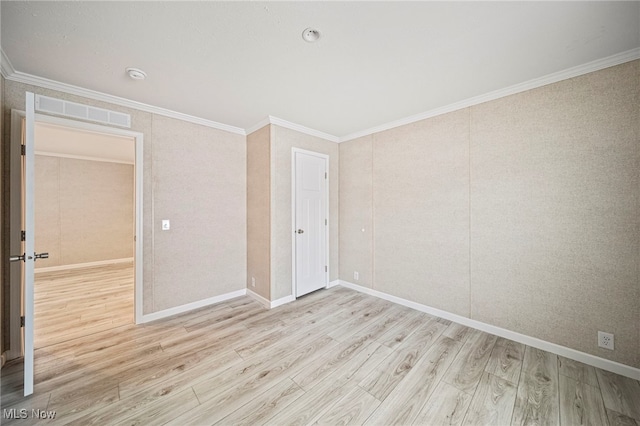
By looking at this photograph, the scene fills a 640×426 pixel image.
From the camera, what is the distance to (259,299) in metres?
3.47

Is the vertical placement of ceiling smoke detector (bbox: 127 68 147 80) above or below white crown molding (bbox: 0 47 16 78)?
above

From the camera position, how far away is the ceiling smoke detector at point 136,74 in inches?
82.7

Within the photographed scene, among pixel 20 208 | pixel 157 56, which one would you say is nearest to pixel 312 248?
pixel 157 56

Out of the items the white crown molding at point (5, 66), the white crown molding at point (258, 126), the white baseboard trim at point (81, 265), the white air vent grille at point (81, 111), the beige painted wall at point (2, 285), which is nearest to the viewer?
the white crown molding at point (5, 66)

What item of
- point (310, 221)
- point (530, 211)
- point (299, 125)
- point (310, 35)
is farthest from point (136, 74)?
point (530, 211)

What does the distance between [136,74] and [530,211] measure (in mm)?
3924

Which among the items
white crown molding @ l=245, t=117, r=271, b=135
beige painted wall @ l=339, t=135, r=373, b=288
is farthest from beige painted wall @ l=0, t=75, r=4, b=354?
beige painted wall @ l=339, t=135, r=373, b=288

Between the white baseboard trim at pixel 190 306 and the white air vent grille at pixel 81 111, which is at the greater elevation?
the white air vent grille at pixel 81 111

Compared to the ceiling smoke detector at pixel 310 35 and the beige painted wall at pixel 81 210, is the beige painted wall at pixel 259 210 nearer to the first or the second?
the ceiling smoke detector at pixel 310 35

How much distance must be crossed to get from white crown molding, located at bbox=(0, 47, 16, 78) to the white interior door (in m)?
2.69

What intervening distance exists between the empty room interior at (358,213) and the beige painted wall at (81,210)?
225 cm

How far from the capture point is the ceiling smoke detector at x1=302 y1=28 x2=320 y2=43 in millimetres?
1656

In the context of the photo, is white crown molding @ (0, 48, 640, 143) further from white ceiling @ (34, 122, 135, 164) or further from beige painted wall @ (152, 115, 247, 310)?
white ceiling @ (34, 122, 135, 164)

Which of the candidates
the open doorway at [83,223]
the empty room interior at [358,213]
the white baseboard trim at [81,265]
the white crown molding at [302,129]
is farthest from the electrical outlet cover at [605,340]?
the white baseboard trim at [81,265]
